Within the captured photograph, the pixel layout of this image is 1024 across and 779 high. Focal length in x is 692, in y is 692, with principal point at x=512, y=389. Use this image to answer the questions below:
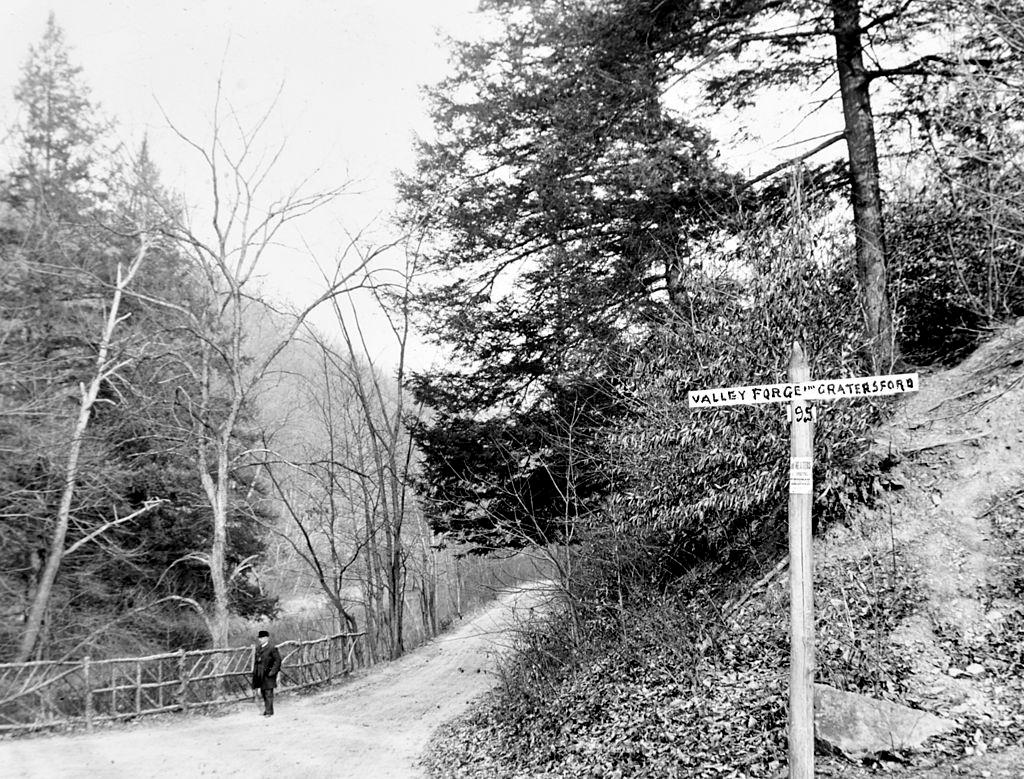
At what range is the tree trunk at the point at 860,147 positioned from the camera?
8195 millimetres

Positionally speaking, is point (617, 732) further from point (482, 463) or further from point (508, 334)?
Result: point (508, 334)

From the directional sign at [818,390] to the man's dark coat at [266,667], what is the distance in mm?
10064

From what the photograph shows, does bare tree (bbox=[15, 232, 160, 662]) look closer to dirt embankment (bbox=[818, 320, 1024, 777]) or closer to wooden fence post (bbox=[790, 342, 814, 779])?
wooden fence post (bbox=[790, 342, 814, 779])

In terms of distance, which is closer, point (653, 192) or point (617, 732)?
point (617, 732)

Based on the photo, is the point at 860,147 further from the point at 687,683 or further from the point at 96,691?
the point at 96,691

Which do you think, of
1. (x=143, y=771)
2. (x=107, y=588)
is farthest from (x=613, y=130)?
(x=107, y=588)

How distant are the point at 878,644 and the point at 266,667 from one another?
32.7 feet

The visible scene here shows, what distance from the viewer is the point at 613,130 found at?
35.0 feet

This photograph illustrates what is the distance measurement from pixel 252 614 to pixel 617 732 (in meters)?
17.8

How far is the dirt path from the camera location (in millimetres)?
8719

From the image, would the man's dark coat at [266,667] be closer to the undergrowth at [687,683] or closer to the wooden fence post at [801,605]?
the undergrowth at [687,683]

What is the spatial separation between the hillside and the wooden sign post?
101cm

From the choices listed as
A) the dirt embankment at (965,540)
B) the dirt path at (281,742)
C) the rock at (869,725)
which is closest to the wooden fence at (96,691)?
the dirt path at (281,742)

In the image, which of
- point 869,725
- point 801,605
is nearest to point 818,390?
point 801,605
